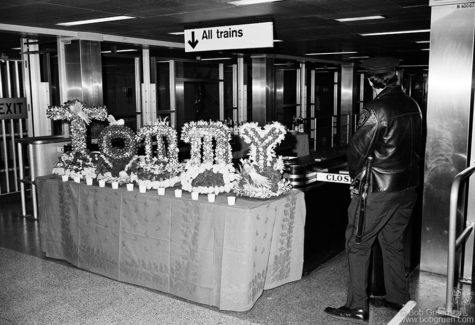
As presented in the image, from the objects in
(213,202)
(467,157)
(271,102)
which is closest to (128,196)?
(213,202)

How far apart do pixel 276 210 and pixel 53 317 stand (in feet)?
6.21

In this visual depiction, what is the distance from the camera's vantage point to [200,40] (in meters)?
6.31

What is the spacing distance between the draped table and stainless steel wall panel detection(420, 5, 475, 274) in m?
1.23

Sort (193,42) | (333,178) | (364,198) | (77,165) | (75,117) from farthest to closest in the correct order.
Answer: (193,42)
(75,117)
(77,165)
(333,178)
(364,198)

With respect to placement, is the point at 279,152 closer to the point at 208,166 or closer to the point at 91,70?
the point at 91,70

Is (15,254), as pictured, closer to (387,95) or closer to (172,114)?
(387,95)

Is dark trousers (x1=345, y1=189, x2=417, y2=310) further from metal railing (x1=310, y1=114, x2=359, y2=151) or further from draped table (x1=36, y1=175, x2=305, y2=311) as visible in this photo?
metal railing (x1=310, y1=114, x2=359, y2=151)

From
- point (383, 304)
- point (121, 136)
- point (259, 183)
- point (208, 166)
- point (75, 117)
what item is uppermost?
point (75, 117)

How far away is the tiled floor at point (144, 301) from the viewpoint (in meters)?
3.68

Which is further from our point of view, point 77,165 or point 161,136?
point 77,165

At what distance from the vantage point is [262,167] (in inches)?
165

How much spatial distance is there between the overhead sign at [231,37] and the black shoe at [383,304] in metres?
3.06

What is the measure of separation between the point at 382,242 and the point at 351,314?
0.59 meters

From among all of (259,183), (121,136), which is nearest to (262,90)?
(121,136)
